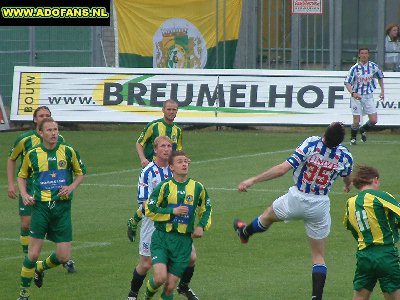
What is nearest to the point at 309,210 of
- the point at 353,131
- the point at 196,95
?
the point at 353,131

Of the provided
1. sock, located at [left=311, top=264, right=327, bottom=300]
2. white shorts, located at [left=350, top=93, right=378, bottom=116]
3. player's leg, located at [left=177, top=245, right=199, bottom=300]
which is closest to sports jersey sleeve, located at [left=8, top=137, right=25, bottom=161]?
player's leg, located at [left=177, top=245, right=199, bottom=300]

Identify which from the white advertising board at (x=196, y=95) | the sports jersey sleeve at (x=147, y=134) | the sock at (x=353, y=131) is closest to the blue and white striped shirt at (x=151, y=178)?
the sports jersey sleeve at (x=147, y=134)

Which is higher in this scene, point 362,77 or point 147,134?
point 362,77

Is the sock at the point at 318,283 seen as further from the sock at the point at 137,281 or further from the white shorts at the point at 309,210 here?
the sock at the point at 137,281

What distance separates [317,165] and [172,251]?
1.87 metres

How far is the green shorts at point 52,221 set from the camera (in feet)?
42.5

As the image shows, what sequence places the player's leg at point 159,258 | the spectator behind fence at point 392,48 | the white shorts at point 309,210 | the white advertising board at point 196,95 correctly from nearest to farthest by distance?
the player's leg at point 159,258
the white shorts at point 309,210
the white advertising board at point 196,95
the spectator behind fence at point 392,48

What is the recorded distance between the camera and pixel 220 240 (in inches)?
653

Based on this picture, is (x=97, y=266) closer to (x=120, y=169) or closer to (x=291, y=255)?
(x=291, y=255)

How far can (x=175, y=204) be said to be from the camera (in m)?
11.6

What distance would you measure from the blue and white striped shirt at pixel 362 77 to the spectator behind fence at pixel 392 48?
455 centimetres

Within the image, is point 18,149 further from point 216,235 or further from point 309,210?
point 309,210

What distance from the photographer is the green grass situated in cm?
1351

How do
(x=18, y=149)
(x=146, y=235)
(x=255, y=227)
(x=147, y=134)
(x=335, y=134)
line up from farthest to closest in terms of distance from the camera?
(x=147, y=134) < (x=18, y=149) < (x=255, y=227) < (x=146, y=235) < (x=335, y=134)
